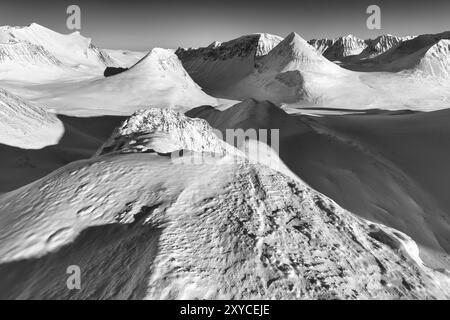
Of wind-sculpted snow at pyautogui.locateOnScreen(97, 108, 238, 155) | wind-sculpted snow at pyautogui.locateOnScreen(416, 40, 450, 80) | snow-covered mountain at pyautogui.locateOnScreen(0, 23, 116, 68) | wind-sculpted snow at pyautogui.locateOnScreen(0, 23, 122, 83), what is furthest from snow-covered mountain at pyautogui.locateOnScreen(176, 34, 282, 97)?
wind-sculpted snow at pyautogui.locateOnScreen(97, 108, 238, 155)

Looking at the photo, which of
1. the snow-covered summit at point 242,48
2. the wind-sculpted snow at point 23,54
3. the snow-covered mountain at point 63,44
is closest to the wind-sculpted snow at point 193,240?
the wind-sculpted snow at point 23,54

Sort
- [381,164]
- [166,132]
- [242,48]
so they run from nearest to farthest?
[166,132] < [381,164] < [242,48]

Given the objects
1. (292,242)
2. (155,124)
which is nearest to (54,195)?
(292,242)

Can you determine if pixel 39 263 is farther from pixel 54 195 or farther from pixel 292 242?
pixel 292 242

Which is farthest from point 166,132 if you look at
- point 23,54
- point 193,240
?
point 23,54

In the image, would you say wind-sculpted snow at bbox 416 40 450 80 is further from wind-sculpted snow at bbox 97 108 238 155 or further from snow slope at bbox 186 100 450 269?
wind-sculpted snow at bbox 97 108 238 155

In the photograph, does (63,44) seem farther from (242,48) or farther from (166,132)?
(166,132)
